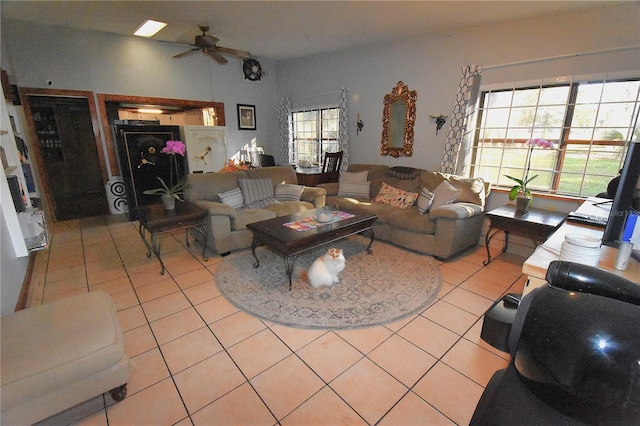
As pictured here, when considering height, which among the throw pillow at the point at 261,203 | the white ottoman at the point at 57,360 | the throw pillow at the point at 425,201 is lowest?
the white ottoman at the point at 57,360

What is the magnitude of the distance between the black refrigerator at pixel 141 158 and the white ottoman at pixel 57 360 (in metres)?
3.26

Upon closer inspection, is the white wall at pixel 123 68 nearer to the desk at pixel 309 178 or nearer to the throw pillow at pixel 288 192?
the desk at pixel 309 178

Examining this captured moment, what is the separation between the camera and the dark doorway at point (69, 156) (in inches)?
175

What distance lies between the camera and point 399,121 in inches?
176

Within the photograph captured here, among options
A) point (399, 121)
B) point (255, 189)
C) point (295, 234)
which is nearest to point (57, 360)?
Result: point (295, 234)

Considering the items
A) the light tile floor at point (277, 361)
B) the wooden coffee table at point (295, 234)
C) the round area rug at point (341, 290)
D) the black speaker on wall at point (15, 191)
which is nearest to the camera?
the light tile floor at point (277, 361)

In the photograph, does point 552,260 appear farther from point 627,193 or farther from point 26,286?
point 26,286

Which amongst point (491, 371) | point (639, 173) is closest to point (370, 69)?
point (639, 173)

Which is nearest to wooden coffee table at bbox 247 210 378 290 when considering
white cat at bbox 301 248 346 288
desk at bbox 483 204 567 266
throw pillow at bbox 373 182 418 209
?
white cat at bbox 301 248 346 288

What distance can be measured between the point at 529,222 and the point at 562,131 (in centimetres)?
136

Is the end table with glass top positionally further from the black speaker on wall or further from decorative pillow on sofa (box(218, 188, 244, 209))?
the black speaker on wall

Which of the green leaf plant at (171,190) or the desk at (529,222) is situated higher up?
the green leaf plant at (171,190)

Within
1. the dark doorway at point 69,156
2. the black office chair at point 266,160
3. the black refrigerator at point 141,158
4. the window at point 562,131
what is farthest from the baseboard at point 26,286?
the window at point 562,131

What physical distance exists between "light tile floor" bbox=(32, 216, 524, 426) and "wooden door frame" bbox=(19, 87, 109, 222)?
2.20 meters
